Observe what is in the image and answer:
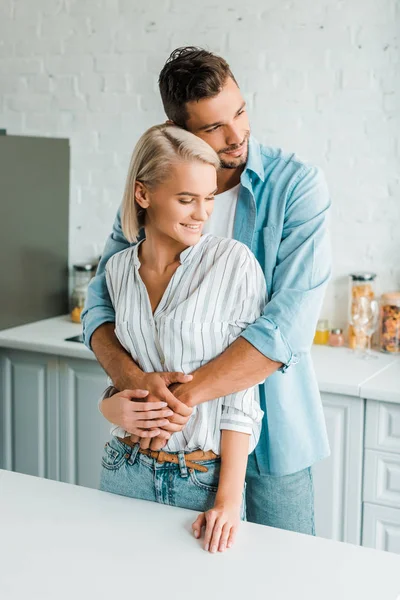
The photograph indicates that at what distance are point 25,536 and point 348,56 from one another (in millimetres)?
2186

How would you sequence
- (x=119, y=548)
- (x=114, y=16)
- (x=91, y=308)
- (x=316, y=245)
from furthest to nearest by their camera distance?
(x=114, y=16) → (x=91, y=308) → (x=316, y=245) → (x=119, y=548)

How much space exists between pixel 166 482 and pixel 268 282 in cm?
51

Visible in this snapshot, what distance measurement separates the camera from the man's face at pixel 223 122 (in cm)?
173

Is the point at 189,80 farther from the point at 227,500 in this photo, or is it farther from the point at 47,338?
the point at 47,338

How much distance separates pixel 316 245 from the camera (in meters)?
1.74

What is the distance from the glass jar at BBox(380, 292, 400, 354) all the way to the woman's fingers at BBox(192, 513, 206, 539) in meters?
1.68

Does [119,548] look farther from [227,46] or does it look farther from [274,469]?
[227,46]

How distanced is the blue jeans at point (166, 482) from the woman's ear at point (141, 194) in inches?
19.2

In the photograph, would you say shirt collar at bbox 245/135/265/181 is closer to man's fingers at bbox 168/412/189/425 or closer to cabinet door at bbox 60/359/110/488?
man's fingers at bbox 168/412/189/425

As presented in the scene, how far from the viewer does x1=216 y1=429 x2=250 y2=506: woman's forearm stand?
1486 millimetres

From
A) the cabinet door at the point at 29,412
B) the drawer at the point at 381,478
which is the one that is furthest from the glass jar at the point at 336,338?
the cabinet door at the point at 29,412

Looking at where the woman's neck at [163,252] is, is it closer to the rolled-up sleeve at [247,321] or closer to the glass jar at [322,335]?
the rolled-up sleeve at [247,321]

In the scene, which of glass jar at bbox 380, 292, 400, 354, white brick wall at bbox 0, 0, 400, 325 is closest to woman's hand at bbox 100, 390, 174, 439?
glass jar at bbox 380, 292, 400, 354

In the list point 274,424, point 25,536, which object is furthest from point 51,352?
point 25,536
